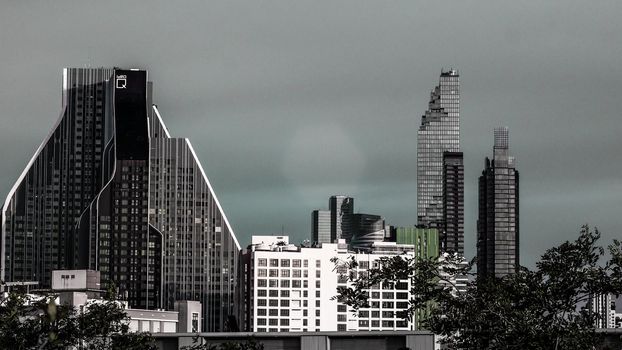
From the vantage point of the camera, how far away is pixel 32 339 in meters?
46.5

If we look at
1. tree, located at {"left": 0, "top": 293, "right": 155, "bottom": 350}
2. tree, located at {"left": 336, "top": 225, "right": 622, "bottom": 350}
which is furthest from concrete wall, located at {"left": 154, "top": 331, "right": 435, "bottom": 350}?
tree, located at {"left": 336, "top": 225, "right": 622, "bottom": 350}

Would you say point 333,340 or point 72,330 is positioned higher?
point 72,330

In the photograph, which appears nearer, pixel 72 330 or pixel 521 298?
pixel 521 298

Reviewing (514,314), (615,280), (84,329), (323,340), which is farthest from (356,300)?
(323,340)

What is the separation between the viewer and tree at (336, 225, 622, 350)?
3781 centimetres

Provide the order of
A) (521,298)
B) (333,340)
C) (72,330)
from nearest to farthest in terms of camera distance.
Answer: (521,298)
(72,330)
(333,340)

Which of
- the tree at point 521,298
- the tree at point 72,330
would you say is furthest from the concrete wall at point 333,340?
the tree at point 521,298

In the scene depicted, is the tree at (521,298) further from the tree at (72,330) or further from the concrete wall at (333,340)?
the concrete wall at (333,340)

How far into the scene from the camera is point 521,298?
40.5 meters

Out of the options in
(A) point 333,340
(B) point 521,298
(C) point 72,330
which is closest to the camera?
(B) point 521,298

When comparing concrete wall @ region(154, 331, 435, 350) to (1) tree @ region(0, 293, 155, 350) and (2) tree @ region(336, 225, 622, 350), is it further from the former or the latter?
(2) tree @ region(336, 225, 622, 350)

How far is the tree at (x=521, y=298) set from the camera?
124 ft

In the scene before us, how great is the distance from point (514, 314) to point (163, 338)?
24.5 m

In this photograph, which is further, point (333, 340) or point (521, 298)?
point (333, 340)
